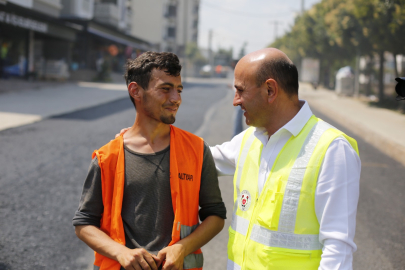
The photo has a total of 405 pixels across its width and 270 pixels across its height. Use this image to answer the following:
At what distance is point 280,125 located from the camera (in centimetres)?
209

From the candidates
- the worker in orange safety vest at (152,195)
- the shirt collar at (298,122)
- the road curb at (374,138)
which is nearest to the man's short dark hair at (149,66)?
the worker in orange safety vest at (152,195)

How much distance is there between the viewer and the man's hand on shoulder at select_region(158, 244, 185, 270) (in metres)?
2.03

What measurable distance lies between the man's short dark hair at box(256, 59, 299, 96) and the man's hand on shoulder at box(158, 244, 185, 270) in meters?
0.83

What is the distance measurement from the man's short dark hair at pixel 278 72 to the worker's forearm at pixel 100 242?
0.97 m

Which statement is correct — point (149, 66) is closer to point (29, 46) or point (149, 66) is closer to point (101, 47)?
point (29, 46)

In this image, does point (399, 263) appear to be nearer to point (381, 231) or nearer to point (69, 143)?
point (381, 231)

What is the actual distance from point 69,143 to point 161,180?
7.41 m

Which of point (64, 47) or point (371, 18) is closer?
point (371, 18)

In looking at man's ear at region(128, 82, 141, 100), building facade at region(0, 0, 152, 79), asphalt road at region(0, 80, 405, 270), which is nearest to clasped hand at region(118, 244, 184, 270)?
man's ear at region(128, 82, 141, 100)

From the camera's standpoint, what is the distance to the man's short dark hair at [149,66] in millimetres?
2227

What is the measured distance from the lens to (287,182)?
188cm

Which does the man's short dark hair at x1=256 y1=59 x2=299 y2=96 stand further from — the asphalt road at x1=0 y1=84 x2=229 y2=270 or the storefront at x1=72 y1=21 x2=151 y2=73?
the storefront at x1=72 y1=21 x2=151 y2=73

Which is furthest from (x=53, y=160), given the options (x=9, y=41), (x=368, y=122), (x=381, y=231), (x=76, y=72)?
(x=76, y=72)

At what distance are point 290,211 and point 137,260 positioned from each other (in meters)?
0.70
